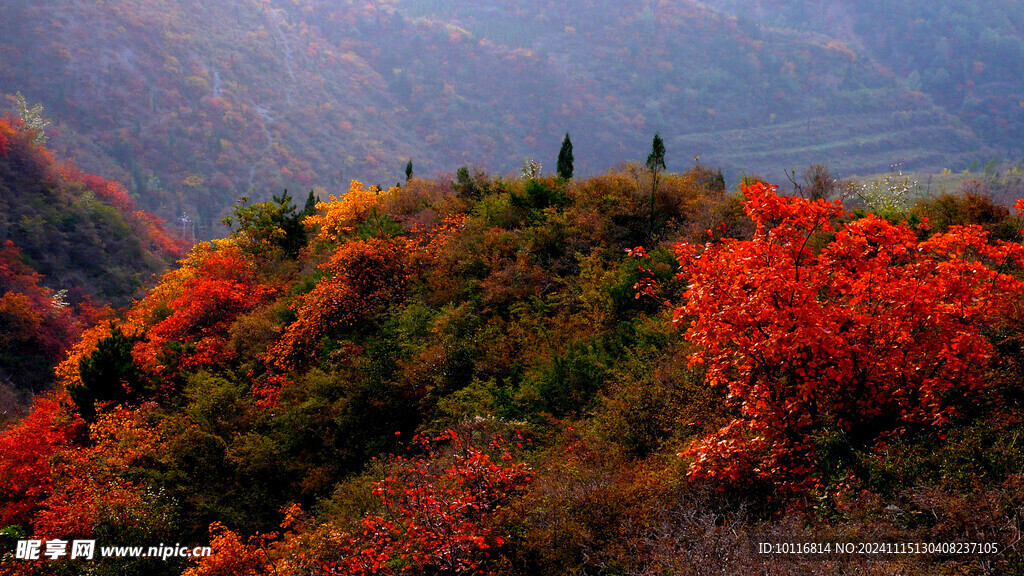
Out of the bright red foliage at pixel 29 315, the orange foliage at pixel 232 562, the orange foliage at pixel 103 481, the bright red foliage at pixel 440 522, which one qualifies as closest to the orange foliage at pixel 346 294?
the orange foliage at pixel 103 481

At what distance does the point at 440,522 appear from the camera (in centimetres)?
791

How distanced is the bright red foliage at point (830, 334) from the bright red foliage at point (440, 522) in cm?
290

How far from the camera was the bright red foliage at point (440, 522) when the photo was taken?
752 cm

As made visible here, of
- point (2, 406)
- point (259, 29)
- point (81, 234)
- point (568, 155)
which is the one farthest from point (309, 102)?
point (568, 155)

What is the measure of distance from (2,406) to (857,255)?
52.5m

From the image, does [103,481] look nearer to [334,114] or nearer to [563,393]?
[563,393]

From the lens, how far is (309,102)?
534 feet

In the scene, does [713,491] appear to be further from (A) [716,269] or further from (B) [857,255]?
(B) [857,255]

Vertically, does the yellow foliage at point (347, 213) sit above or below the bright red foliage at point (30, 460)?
above

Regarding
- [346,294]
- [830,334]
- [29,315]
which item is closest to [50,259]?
[29,315]

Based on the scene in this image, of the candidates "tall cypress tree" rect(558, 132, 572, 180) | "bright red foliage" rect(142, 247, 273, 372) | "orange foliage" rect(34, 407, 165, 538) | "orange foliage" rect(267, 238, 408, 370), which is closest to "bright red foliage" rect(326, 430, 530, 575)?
"orange foliage" rect(34, 407, 165, 538)

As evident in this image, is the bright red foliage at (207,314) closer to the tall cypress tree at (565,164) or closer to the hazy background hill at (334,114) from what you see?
the tall cypress tree at (565,164)

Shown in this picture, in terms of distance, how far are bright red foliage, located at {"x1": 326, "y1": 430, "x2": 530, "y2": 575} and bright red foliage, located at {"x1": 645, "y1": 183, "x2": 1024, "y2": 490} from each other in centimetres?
290

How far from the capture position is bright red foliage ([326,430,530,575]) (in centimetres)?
752
